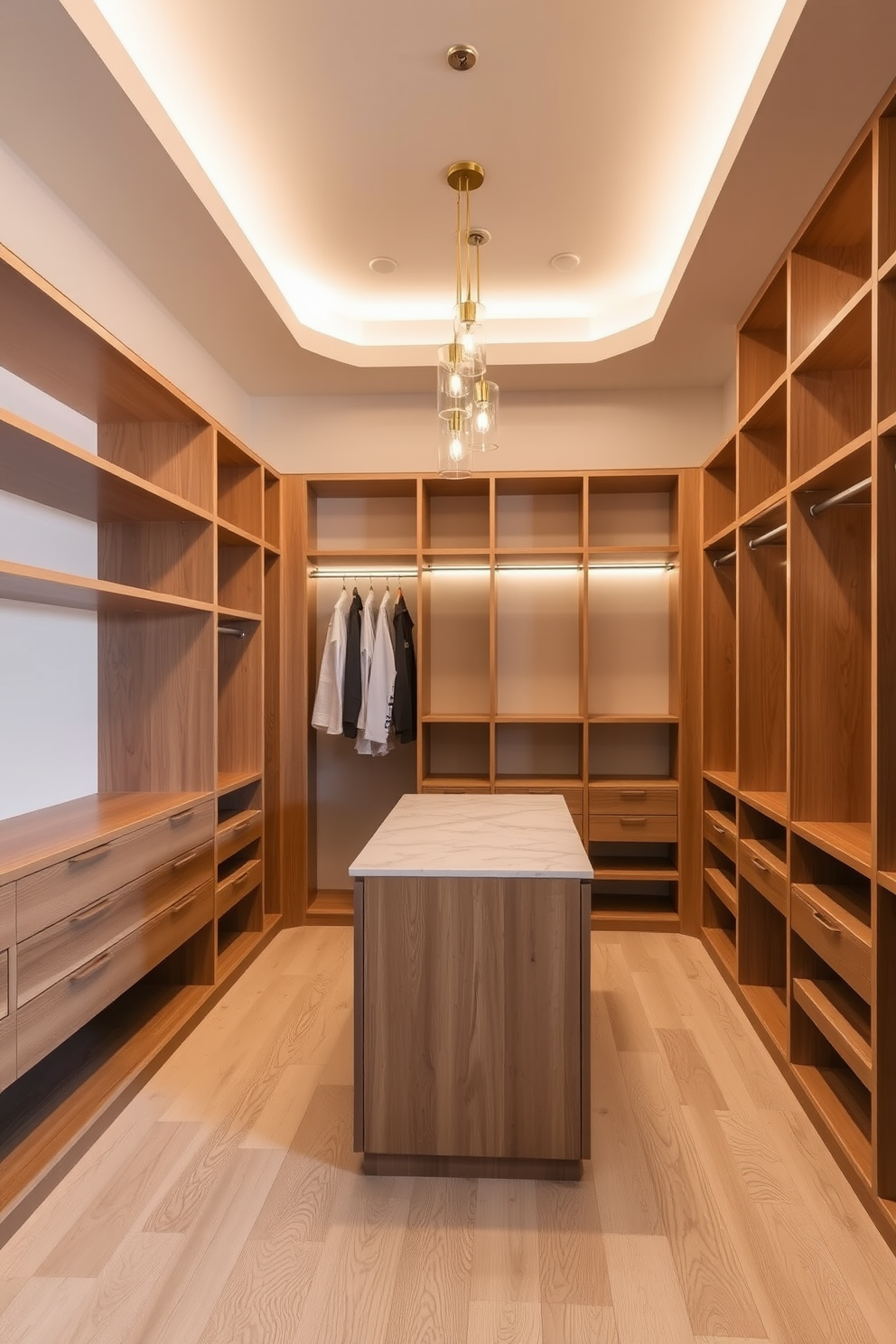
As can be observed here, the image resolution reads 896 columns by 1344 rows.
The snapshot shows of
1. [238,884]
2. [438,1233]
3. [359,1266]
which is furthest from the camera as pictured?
[238,884]

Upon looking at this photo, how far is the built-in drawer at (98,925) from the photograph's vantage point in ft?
6.54

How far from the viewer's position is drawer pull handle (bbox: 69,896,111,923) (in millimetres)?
2195

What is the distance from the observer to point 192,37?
2.27 metres

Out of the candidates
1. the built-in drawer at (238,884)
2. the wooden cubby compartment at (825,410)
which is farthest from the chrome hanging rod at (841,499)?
the built-in drawer at (238,884)

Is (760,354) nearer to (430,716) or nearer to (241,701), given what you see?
(430,716)

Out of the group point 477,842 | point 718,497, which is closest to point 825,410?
point 718,497

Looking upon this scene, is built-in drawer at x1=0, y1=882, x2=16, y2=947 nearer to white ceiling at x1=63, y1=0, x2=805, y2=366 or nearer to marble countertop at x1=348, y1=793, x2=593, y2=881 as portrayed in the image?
marble countertop at x1=348, y1=793, x2=593, y2=881

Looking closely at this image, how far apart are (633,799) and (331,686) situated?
65.2 inches

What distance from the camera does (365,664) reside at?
4.12 m

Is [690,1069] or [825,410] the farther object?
[690,1069]

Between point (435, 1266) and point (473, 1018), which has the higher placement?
point (473, 1018)

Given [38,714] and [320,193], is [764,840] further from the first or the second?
[320,193]

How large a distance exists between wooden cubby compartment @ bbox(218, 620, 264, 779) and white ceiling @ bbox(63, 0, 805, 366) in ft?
4.78

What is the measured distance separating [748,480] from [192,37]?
2.38 metres
